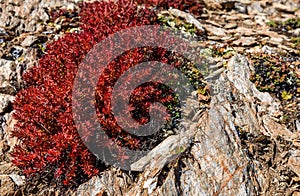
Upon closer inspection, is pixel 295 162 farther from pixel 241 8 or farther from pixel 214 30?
pixel 241 8

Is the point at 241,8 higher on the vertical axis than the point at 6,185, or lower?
higher

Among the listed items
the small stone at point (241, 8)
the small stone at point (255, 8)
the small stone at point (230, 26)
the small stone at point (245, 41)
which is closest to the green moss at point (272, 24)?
the small stone at point (255, 8)

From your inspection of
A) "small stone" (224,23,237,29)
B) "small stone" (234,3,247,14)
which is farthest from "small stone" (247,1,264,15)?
"small stone" (224,23,237,29)

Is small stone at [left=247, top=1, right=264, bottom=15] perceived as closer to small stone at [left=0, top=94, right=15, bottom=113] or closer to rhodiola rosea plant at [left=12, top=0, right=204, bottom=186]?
rhodiola rosea plant at [left=12, top=0, right=204, bottom=186]

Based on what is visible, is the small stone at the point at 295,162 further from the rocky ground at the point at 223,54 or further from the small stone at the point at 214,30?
the small stone at the point at 214,30

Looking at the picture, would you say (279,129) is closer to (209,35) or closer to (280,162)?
(280,162)

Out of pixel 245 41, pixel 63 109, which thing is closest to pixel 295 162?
pixel 245 41
